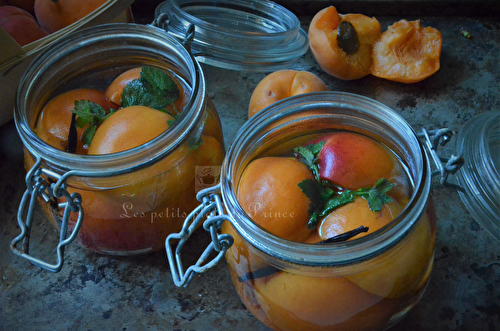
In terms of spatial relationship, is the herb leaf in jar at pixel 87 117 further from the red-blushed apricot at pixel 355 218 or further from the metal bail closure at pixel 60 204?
the red-blushed apricot at pixel 355 218

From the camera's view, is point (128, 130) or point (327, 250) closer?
point (327, 250)

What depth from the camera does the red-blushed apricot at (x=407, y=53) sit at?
0.86m

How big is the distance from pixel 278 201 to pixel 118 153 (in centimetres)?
18

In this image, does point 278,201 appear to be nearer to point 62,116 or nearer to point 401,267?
point 401,267

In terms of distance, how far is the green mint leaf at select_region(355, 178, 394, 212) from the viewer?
477 millimetres

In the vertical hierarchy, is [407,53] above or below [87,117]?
below

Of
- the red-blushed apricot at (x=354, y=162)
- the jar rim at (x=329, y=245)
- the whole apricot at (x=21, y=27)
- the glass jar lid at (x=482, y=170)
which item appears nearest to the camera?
the jar rim at (x=329, y=245)

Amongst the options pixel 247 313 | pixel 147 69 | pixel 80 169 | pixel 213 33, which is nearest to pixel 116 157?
pixel 80 169

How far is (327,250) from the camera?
41cm

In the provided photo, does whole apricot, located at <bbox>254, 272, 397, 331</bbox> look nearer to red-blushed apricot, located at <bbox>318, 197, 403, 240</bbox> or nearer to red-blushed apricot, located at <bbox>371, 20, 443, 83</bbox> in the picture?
red-blushed apricot, located at <bbox>318, 197, 403, 240</bbox>

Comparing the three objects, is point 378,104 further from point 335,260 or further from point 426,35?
point 426,35

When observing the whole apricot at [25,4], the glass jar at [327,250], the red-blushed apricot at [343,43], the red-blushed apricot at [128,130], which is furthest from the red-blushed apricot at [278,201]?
the whole apricot at [25,4]

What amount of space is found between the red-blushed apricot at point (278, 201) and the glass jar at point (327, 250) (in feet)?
0.07

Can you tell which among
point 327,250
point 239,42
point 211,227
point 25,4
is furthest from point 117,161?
point 25,4
